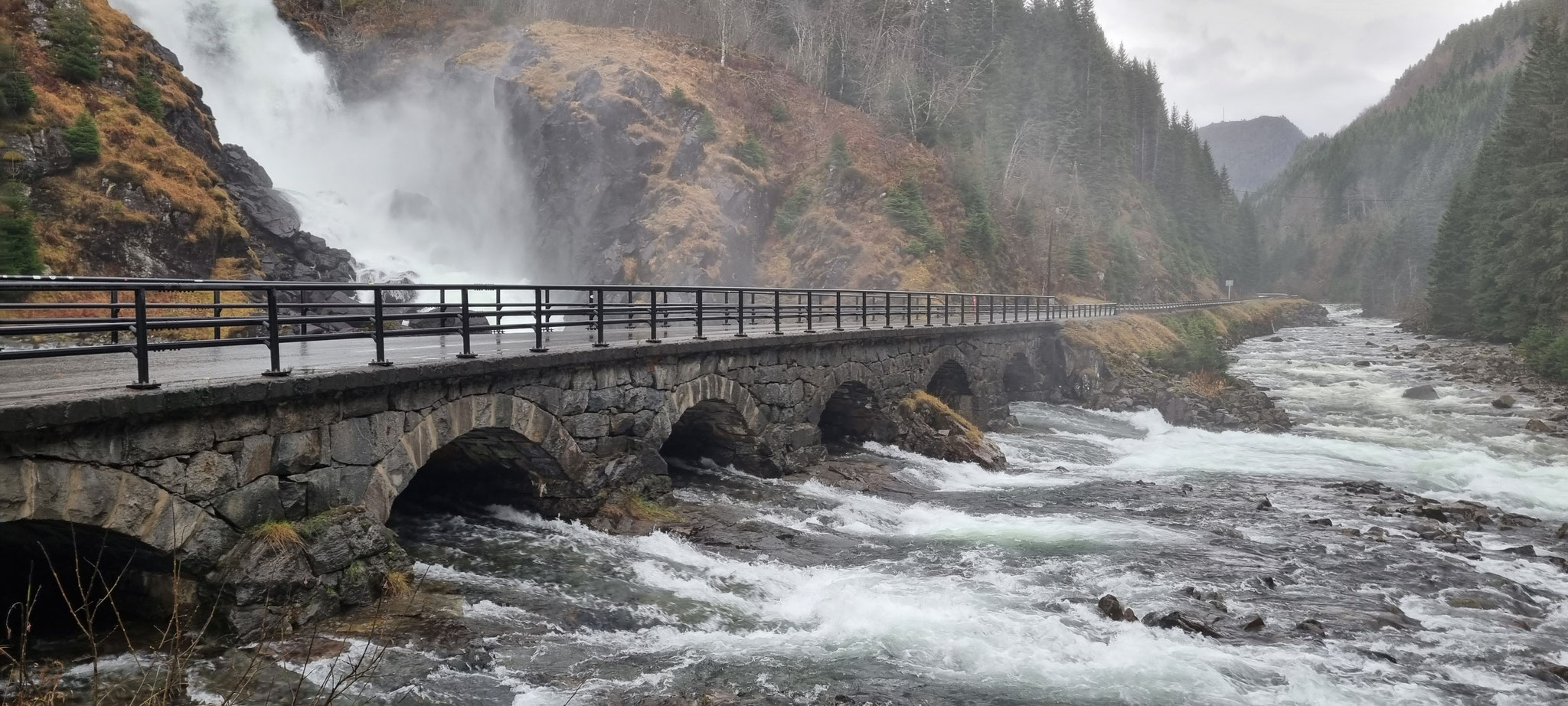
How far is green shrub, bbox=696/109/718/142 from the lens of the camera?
52.9 m

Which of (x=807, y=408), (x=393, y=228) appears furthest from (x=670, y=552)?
(x=393, y=228)

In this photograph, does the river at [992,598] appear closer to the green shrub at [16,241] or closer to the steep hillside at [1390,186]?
the green shrub at [16,241]

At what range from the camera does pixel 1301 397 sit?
35969 mm

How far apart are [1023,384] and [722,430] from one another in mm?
20323

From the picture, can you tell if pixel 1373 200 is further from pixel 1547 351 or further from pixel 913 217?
pixel 1547 351

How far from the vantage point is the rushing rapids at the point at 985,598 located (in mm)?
9125

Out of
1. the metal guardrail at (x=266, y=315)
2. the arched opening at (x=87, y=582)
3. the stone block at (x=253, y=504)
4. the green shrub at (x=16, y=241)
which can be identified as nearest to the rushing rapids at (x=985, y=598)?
the arched opening at (x=87, y=582)

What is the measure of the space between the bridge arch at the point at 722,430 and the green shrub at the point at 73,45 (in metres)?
24.9

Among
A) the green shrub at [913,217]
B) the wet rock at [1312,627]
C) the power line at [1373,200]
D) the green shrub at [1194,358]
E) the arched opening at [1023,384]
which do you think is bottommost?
the wet rock at [1312,627]

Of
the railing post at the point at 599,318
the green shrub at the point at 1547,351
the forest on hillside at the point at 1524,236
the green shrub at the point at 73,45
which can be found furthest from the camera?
the forest on hillside at the point at 1524,236

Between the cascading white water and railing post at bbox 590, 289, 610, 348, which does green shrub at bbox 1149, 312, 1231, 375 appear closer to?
railing post at bbox 590, 289, 610, 348

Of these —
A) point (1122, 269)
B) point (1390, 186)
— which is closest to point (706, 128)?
point (1122, 269)

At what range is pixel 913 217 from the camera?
52.3m

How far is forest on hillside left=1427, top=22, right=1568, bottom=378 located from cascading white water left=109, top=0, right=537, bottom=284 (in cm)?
4906
